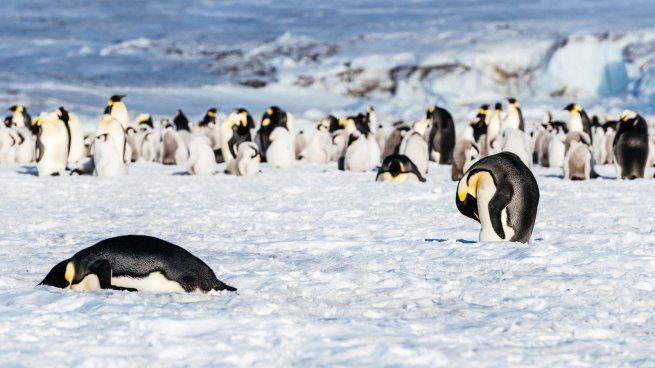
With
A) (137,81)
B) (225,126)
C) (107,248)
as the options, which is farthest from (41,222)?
(137,81)

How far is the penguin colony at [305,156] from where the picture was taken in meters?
4.04

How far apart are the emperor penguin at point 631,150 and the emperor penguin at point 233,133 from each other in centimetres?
545

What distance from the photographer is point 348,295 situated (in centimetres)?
405

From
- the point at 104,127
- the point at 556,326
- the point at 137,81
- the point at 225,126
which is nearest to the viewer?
the point at 556,326

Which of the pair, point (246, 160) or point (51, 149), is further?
point (246, 160)

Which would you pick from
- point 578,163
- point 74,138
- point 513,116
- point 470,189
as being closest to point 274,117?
point 74,138

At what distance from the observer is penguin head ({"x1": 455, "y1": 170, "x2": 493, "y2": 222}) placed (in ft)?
17.5

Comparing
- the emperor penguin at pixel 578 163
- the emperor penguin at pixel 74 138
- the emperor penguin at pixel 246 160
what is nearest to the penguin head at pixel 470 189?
the emperor penguin at pixel 578 163

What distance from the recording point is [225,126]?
49.6 ft

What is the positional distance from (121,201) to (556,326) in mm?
6369

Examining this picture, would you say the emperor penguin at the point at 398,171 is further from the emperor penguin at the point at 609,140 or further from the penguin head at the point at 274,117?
the emperor penguin at the point at 609,140

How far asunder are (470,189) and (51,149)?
→ 7.95m

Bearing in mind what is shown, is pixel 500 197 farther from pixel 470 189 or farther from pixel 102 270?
pixel 102 270

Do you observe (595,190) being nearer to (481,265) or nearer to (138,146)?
(481,265)
